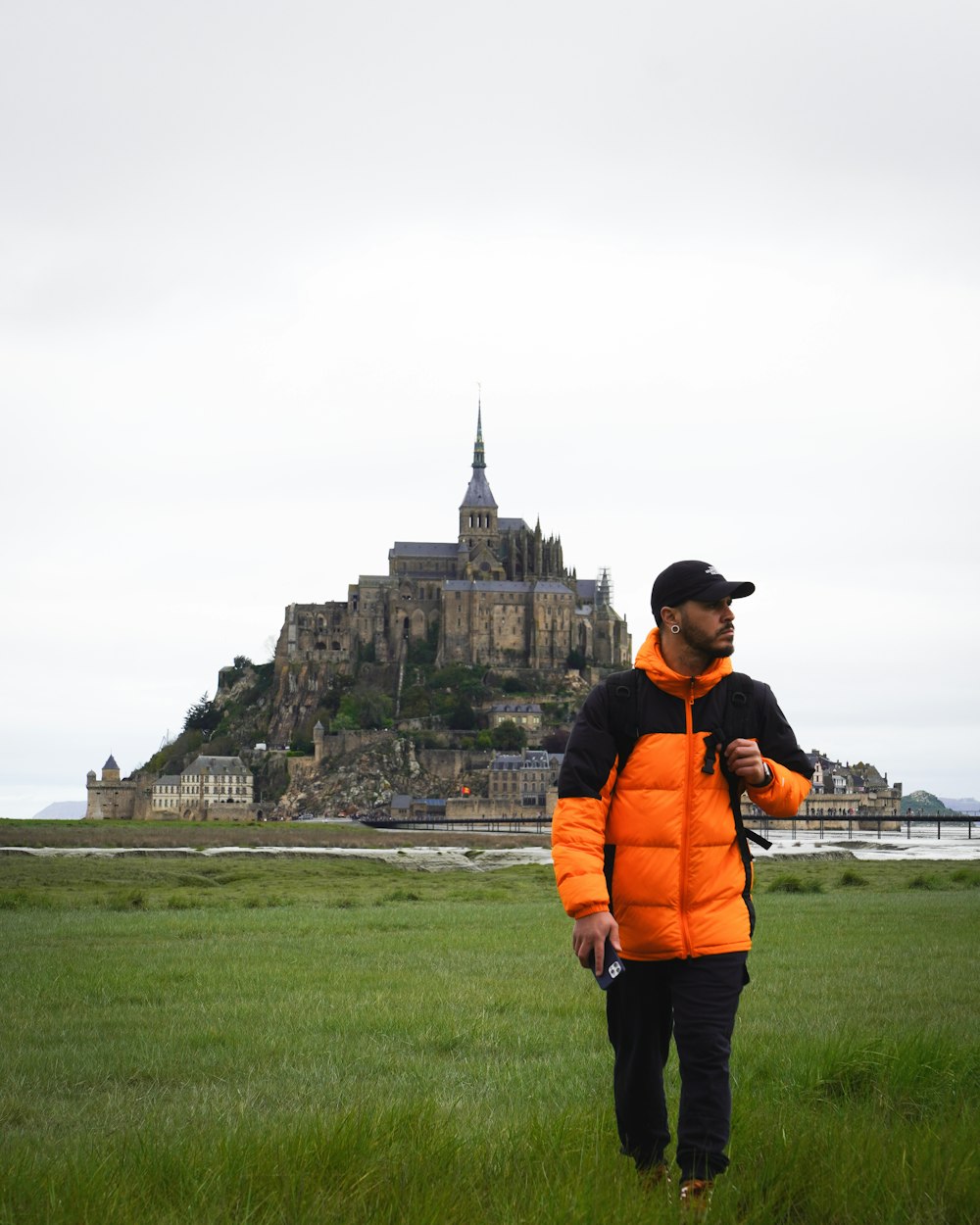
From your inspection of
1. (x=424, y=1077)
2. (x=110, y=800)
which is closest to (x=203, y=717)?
(x=110, y=800)

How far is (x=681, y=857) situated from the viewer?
5.41 m

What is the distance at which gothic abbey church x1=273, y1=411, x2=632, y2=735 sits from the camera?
132125 millimetres

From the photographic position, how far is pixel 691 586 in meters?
5.66

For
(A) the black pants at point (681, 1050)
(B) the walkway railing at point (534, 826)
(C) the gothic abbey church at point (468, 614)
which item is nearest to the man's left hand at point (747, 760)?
(A) the black pants at point (681, 1050)

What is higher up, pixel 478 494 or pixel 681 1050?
pixel 478 494

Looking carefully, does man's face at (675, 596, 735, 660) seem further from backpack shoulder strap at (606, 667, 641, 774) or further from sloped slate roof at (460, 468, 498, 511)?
sloped slate roof at (460, 468, 498, 511)

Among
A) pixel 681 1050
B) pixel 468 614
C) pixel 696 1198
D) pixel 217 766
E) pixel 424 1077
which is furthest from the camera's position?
pixel 468 614

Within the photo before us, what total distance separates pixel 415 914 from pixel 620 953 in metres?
13.9

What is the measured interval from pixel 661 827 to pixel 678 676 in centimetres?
59

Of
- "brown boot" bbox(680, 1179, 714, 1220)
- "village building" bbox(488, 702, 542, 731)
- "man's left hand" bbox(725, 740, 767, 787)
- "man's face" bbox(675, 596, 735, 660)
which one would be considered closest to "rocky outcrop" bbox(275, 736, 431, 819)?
"village building" bbox(488, 702, 542, 731)

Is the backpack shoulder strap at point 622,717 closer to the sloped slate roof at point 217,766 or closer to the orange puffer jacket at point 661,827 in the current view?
the orange puffer jacket at point 661,827

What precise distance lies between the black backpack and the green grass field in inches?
53.4

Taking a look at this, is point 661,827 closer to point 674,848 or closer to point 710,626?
point 674,848

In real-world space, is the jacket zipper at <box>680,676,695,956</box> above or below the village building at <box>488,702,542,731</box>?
below
